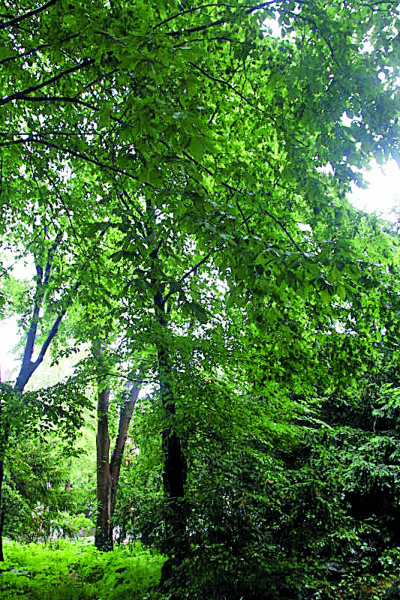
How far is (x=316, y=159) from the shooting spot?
3516mm

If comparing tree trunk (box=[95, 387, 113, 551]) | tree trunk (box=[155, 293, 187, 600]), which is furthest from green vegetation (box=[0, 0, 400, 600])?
tree trunk (box=[95, 387, 113, 551])

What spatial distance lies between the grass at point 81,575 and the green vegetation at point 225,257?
52 mm

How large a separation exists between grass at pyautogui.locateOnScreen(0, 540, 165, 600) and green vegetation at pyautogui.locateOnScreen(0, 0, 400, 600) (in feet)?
0.17

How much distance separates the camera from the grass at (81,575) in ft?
17.2

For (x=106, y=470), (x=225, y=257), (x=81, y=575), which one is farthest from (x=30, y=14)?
(x=106, y=470)

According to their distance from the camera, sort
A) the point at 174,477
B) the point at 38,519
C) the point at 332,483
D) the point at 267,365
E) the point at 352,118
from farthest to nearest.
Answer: the point at 38,519
the point at 174,477
the point at 267,365
the point at 332,483
the point at 352,118

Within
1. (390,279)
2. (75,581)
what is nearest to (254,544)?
(390,279)

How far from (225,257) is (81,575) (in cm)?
635

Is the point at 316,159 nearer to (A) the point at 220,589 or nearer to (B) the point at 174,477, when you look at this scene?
(A) the point at 220,589

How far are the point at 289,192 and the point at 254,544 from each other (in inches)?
139

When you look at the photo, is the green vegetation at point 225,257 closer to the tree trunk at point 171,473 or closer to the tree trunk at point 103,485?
the tree trunk at point 171,473

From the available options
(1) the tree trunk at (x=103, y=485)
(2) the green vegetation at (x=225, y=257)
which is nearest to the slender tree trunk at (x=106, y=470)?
(1) the tree trunk at (x=103, y=485)

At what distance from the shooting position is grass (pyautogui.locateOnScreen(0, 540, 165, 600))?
5.25 meters

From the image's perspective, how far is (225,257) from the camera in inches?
96.0
